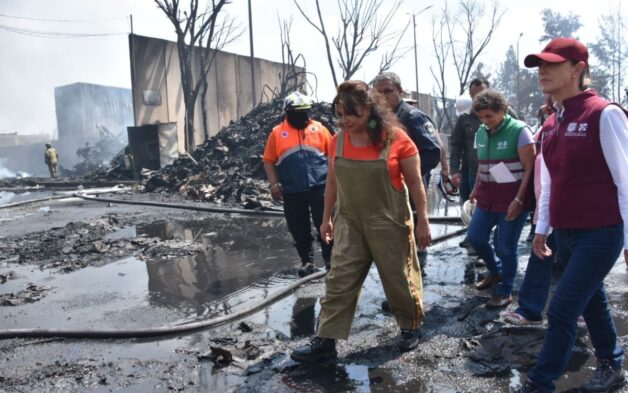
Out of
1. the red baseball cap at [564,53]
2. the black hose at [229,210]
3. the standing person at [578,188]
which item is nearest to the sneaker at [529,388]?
the standing person at [578,188]

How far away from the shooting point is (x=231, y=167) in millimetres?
15555

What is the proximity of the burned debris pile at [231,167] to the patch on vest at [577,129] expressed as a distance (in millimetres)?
8664

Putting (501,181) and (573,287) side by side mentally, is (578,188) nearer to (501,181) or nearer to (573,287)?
(573,287)

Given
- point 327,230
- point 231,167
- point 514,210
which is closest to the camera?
point 327,230

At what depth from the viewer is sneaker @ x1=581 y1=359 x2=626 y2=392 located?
9.27ft

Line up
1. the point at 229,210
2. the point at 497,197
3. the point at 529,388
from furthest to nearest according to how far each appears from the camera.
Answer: the point at 229,210 < the point at 497,197 < the point at 529,388

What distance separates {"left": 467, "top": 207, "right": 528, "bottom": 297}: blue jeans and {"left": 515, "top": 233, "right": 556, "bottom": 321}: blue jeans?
1.19ft

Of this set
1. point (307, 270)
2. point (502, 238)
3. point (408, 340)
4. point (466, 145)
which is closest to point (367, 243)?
point (408, 340)

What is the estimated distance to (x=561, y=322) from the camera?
2.64 metres

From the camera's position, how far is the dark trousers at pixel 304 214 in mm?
5457

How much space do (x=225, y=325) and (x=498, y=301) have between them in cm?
234

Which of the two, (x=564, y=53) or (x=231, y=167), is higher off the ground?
(x=564, y=53)

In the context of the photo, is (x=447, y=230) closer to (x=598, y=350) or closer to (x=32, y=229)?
(x=598, y=350)

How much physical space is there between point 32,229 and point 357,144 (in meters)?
8.49
